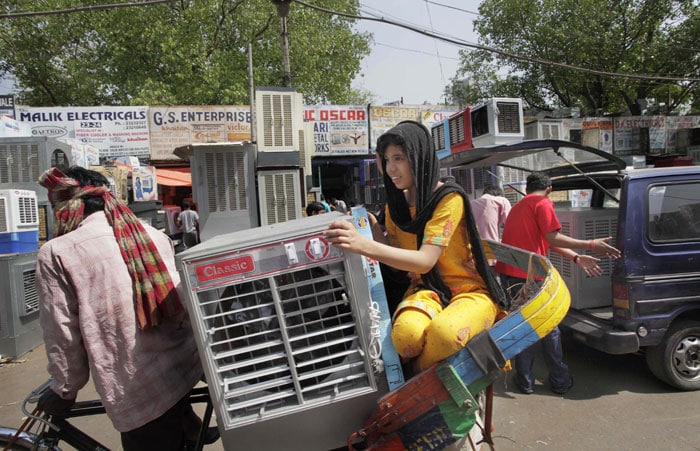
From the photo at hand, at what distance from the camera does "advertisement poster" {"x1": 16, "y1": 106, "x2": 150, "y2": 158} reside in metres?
11.7

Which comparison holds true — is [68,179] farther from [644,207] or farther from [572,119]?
[572,119]

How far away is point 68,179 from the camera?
1.75 m

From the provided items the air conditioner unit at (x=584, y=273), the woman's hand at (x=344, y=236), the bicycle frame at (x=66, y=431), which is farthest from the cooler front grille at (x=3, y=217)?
the air conditioner unit at (x=584, y=273)

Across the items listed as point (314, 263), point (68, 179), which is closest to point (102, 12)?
point (68, 179)

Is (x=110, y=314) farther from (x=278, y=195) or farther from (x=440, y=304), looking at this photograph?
(x=278, y=195)

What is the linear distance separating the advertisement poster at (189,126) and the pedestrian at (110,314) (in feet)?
36.9

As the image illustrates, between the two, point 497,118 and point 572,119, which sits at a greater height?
point 572,119

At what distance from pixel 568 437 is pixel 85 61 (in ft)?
62.6

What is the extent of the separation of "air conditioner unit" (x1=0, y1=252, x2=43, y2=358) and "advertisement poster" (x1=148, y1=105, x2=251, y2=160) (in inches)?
312

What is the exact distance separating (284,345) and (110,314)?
76cm

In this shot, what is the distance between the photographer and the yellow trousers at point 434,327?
54.1 inches

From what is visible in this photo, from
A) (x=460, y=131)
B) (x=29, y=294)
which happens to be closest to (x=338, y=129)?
(x=460, y=131)

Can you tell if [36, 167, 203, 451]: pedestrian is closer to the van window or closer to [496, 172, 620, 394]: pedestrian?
[496, 172, 620, 394]: pedestrian

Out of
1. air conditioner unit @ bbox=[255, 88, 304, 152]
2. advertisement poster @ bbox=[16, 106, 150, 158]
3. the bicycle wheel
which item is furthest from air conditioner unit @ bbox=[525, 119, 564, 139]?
the bicycle wheel
